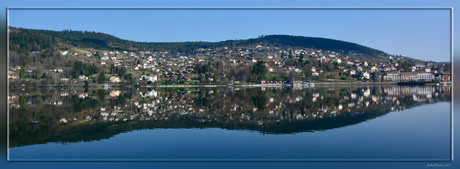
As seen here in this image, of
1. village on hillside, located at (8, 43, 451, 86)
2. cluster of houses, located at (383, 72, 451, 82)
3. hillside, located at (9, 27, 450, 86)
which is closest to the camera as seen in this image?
cluster of houses, located at (383, 72, 451, 82)

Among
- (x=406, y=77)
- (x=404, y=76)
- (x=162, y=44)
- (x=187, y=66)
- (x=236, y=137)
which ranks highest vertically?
(x=162, y=44)

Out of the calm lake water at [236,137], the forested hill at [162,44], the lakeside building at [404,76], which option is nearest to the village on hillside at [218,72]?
the lakeside building at [404,76]

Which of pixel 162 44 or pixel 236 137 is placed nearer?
pixel 236 137

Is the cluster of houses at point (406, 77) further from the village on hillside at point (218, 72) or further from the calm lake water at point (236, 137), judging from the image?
the calm lake water at point (236, 137)

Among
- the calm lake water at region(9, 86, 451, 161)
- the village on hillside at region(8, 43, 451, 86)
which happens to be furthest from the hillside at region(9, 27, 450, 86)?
the calm lake water at region(9, 86, 451, 161)

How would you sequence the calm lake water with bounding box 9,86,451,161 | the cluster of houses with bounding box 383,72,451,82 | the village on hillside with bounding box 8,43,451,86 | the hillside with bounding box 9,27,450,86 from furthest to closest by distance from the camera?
the village on hillside with bounding box 8,43,451,86 < the hillside with bounding box 9,27,450,86 < the cluster of houses with bounding box 383,72,451,82 < the calm lake water with bounding box 9,86,451,161

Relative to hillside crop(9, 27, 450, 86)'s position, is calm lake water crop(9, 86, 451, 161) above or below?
below

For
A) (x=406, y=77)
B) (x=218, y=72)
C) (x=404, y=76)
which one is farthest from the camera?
(x=218, y=72)

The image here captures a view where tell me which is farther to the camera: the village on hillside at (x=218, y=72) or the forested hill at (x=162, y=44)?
the forested hill at (x=162, y=44)

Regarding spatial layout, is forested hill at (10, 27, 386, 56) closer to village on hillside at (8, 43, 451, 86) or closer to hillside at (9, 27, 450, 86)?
hillside at (9, 27, 450, 86)

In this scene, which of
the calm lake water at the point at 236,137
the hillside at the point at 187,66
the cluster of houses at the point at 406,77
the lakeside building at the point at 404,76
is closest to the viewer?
the calm lake water at the point at 236,137

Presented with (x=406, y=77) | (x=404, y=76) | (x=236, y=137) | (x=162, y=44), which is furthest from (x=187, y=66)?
(x=236, y=137)

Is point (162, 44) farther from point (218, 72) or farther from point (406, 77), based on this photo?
point (406, 77)
